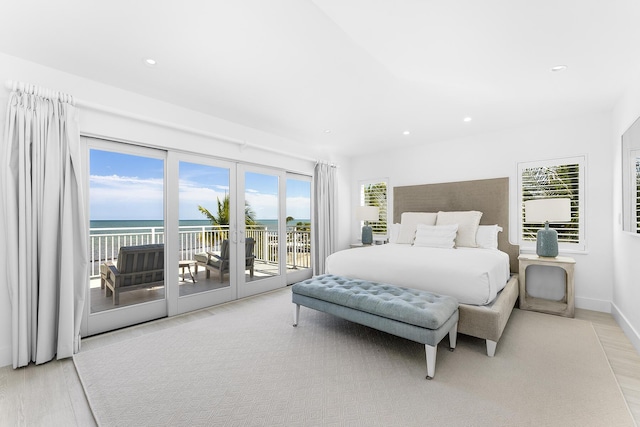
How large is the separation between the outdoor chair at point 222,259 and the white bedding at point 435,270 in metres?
1.31

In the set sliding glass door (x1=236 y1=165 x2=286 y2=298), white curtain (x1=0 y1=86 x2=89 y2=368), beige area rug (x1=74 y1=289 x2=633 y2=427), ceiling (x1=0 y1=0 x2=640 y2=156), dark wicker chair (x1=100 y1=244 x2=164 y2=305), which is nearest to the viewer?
beige area rug (x1=74 y1=289 x2=633 y2=427)

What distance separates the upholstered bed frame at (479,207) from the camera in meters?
2.45

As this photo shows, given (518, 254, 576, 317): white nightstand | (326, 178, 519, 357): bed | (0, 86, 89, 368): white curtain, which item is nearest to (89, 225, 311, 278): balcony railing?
(0, 86, 89, 368): white curtain

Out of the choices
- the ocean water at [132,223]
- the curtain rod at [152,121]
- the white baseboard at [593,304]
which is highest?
the curtain rod at [152,121]

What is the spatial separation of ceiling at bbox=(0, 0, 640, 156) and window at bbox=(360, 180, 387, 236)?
7.23ft

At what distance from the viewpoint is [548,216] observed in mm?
3463

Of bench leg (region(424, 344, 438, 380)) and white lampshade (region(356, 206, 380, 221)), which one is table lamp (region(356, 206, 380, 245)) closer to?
white lampshade (region(356, 206, 380, 221))

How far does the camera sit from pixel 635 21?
6.22 feet

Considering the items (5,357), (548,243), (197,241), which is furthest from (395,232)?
(5,357)

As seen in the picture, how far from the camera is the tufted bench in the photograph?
2.13m

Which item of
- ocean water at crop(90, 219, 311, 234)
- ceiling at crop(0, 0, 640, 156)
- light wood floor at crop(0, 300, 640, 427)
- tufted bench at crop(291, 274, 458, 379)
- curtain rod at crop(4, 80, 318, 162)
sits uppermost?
ceiling at crop(0, 0, 640, 156)

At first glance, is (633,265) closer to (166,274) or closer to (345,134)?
(345,134)

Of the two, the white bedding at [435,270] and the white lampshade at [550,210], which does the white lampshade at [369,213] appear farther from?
the white lampshade at [550,210]

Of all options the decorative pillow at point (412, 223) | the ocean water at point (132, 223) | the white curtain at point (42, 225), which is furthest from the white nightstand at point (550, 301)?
the white curtain at point (42, 225)
